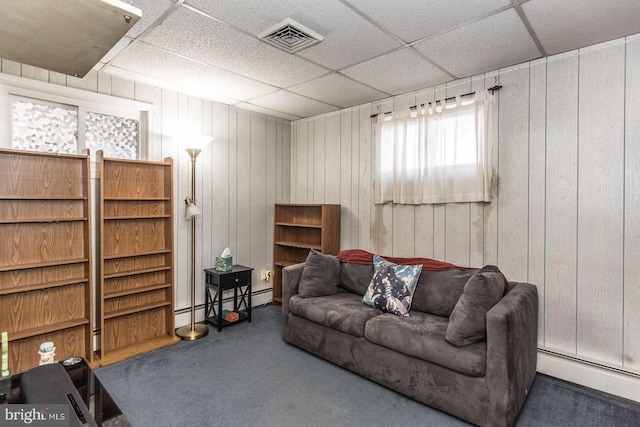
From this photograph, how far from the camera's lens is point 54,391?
4.90ft

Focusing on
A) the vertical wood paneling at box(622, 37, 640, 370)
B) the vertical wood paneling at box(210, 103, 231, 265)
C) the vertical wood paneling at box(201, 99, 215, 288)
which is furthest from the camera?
the vertical wood paneling at box(210, 103, 231, 265)

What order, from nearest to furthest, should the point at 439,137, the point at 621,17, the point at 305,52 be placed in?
the point at 621,17, the point at 305,52, the point at 439,137

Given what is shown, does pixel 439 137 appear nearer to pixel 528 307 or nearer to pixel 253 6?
pixel 528 307

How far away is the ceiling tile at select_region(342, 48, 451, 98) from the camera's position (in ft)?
9.13

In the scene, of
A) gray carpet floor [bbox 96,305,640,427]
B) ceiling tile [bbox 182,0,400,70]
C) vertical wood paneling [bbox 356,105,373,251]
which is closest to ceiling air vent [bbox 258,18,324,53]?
ceiling tile [bbox 182,0,400,70]

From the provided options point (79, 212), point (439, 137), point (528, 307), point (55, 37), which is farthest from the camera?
point (439, 137)

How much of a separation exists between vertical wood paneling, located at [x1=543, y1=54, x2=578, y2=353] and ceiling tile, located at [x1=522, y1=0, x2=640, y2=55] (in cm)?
24

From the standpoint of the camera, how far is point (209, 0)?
2.01m

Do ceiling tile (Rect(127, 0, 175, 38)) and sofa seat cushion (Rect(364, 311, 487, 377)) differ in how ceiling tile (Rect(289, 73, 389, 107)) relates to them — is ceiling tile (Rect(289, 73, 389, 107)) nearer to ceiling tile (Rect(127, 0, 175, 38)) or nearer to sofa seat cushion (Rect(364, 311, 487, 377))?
ceiling tile (Rect(127, 0, 175, 38))

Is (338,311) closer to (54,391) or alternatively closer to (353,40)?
(54,391)

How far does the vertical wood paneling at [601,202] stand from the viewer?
2465 mm

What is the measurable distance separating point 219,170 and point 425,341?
289 centimetres

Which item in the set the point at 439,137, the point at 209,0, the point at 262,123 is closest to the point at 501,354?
the point at 439,137

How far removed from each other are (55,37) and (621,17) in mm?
2955
